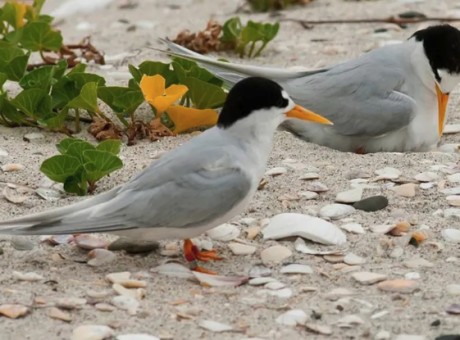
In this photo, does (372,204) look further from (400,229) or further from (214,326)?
(214,326)

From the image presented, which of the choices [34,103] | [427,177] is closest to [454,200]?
[427,177]

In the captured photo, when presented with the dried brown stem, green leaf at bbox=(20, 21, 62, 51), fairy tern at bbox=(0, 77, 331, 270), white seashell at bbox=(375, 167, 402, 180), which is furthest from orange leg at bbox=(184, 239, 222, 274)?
the dried brown stem

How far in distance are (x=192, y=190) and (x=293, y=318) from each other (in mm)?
502

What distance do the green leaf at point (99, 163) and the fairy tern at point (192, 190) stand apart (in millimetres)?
346

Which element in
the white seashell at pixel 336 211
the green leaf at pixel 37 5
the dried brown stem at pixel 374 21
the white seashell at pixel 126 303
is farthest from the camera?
the dried brown stem at pixel 374 21

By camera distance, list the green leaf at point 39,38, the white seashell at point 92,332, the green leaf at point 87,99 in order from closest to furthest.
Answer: the white seashell at point 92,332
the green leaf at point 87,99
the green leaf at point 39,38

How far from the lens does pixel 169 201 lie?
9.55 ft

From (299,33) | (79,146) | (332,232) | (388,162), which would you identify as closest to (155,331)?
(332,232)

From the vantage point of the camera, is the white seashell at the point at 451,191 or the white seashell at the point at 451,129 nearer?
the white seashell at the point at 451,191

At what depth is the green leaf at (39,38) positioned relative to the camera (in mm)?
4598

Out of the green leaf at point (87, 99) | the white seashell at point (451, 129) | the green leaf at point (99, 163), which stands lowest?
the white seashell at point (451, 129)

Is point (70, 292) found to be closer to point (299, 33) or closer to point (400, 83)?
point (400, 83)

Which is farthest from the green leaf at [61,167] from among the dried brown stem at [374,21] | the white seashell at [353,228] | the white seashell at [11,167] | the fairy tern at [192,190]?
the dried brown stem at [374,21]

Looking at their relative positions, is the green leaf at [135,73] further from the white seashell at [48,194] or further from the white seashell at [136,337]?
A: the white seashell at [136,337]
